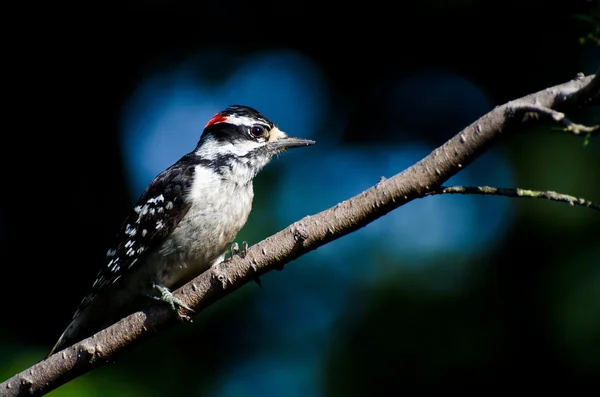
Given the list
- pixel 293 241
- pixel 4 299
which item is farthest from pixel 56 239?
pixel 293 241

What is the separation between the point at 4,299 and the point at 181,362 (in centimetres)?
194

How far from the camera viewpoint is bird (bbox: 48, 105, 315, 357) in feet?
11.7

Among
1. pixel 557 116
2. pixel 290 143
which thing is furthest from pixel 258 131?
pixel 557 116

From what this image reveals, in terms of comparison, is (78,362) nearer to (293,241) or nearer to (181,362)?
(293,241)

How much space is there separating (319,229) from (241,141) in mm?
1735

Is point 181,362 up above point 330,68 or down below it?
below

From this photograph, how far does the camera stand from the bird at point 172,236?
11.7 feet

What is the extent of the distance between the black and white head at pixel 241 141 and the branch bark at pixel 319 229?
117 centimetres

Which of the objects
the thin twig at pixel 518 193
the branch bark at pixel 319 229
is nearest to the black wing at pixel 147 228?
the branch bark at pixel 319 229

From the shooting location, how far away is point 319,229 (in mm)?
2443

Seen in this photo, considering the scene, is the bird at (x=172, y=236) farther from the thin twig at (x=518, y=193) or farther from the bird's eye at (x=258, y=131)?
the thin twig at (x=518, y=193)

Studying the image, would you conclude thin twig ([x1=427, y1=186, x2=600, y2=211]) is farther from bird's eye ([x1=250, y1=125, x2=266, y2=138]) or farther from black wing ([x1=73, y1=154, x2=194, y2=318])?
bird's eye ([x1=250, y1=125, x2=266, y2=138])

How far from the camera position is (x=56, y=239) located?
227 inches

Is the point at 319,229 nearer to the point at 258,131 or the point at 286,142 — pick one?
the point at 286,142
